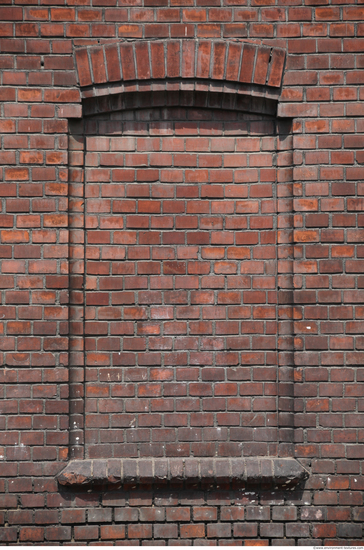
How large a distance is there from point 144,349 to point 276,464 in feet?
3.38

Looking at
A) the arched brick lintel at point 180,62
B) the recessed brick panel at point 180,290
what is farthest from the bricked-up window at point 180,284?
the arched brick lintel at point 180,62

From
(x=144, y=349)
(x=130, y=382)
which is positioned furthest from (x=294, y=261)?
(x=130, y=382)

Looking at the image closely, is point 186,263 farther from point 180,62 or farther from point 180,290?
point 180,62

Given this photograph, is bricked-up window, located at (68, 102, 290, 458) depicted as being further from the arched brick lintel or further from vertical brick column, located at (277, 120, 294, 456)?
the arched brick lintel

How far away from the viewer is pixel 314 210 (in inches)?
109

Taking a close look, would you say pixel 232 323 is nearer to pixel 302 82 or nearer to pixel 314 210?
pixel 314 210

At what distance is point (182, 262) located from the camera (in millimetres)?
2828

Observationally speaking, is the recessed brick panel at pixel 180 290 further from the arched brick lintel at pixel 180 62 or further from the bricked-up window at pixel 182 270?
the arched brick lintel at pixel 180 62

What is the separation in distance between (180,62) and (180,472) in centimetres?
241

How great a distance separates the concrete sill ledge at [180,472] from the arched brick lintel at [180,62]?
2249 millimetres

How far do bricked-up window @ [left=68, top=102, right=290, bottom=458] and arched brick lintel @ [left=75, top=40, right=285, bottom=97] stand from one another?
0.71ft

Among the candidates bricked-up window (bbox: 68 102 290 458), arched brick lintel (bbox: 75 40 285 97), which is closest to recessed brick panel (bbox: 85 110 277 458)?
bricked-up window (bbox: 68 102 290 458)

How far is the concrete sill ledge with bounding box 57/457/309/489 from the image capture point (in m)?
2.66

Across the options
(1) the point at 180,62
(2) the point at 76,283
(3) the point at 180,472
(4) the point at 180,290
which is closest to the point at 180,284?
(4) the point at 180,290
